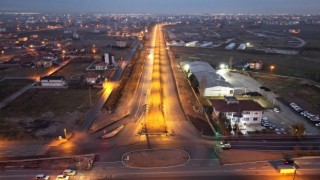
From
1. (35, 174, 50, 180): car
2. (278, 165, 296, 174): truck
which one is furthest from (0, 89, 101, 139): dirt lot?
(278, 165, 296, 174): truck

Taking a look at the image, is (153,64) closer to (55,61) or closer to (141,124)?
(55,61)

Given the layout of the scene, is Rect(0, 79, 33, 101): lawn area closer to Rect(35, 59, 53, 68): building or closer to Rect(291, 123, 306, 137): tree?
Rect(35, 59, 53, 68): building

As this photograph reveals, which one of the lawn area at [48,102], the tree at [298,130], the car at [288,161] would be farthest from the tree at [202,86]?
the car at [288,161]

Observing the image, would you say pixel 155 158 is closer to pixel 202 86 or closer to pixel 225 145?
pixel 225 145

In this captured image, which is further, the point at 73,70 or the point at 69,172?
the point at 73,70

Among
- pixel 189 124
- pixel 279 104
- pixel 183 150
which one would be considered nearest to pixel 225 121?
pixel 189 124

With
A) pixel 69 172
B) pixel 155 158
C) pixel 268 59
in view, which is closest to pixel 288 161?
pixel 155 158

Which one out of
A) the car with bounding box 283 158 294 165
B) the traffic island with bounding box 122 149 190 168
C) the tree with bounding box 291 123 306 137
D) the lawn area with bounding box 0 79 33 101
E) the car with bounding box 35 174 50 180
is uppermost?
the lawn area with bounding box 0 79 33 101

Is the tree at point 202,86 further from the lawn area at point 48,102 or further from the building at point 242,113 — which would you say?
the lawn area at point 48,102
